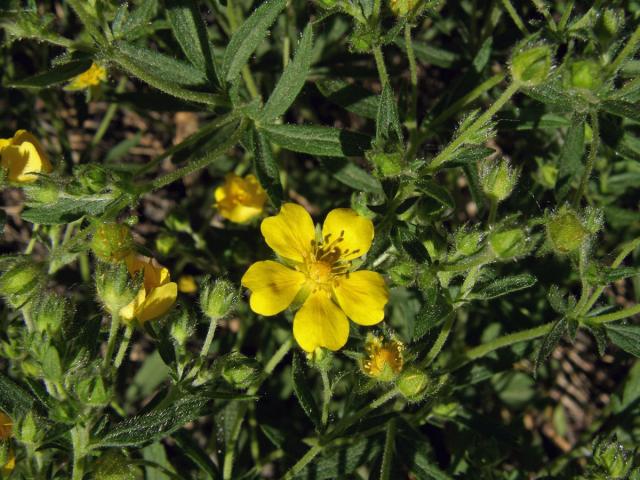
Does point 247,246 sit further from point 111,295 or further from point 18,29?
point 18,29

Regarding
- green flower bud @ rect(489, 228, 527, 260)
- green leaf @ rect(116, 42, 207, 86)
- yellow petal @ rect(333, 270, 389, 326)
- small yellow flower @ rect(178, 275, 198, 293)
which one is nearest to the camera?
green flower bud @ rect(489, 228, 527, 260)

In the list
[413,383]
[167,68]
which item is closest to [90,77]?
[167,68]

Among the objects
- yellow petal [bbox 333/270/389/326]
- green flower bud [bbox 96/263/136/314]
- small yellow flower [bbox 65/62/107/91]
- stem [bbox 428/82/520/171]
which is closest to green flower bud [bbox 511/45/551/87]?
stem [bbox 428/82/520/171]

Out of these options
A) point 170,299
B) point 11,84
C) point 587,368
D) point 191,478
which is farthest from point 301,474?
point 587,368

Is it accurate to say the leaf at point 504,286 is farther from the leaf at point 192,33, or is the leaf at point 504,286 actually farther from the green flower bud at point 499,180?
the leaf at point 192,33

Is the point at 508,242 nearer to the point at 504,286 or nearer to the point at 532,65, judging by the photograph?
the point at 504,286

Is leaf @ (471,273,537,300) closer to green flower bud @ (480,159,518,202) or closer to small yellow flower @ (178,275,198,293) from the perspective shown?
green flower bud @ (480,159,518,202)
